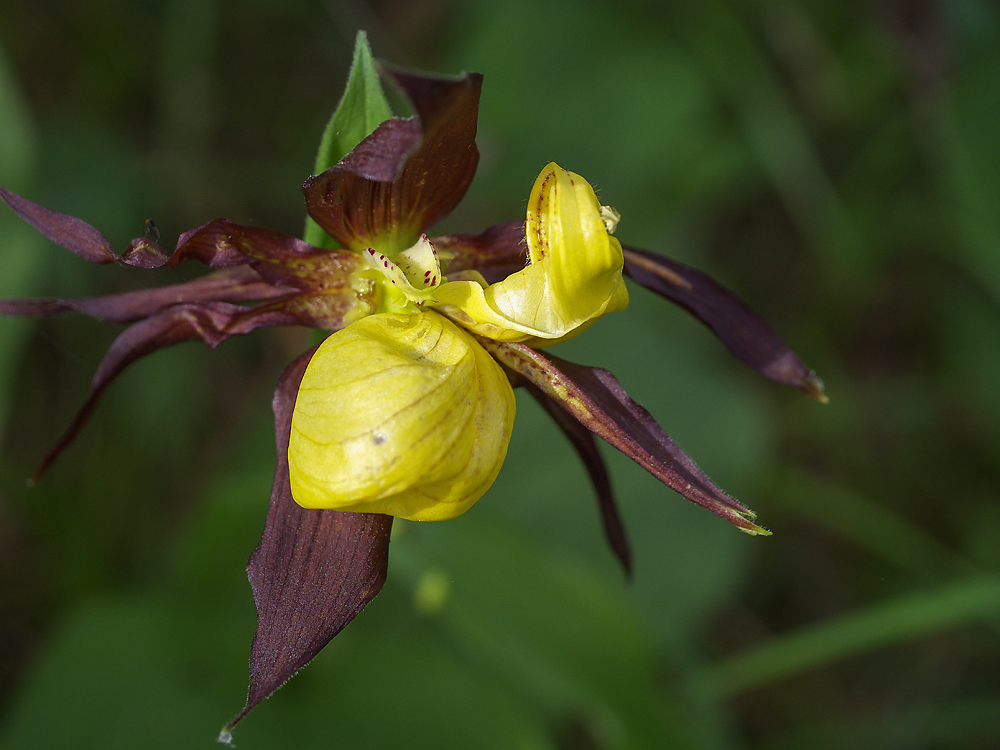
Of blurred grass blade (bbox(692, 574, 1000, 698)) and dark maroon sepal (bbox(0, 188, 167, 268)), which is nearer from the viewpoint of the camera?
dark maroon sepal (bbox(0, 188, 167, 268))

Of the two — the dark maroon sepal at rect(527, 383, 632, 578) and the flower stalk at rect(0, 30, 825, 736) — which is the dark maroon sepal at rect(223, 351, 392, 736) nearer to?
the flower stalk at rect(0, 30, 825, 736)

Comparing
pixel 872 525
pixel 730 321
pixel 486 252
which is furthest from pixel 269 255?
pixel 872 525

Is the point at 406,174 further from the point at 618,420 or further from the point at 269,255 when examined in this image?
the point at 618,420

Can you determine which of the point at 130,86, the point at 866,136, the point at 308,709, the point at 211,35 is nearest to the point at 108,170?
the point at 130,86

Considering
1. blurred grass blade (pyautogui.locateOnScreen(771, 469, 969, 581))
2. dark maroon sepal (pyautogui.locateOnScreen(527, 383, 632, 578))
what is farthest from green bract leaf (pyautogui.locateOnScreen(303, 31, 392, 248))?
blurred grass blade (pyautogui.locateOnScreen(771, 469, 969, 581))

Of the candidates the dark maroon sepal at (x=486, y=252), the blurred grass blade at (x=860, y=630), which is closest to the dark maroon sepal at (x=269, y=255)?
the dark maroon sepal at (x=486, y=252)
